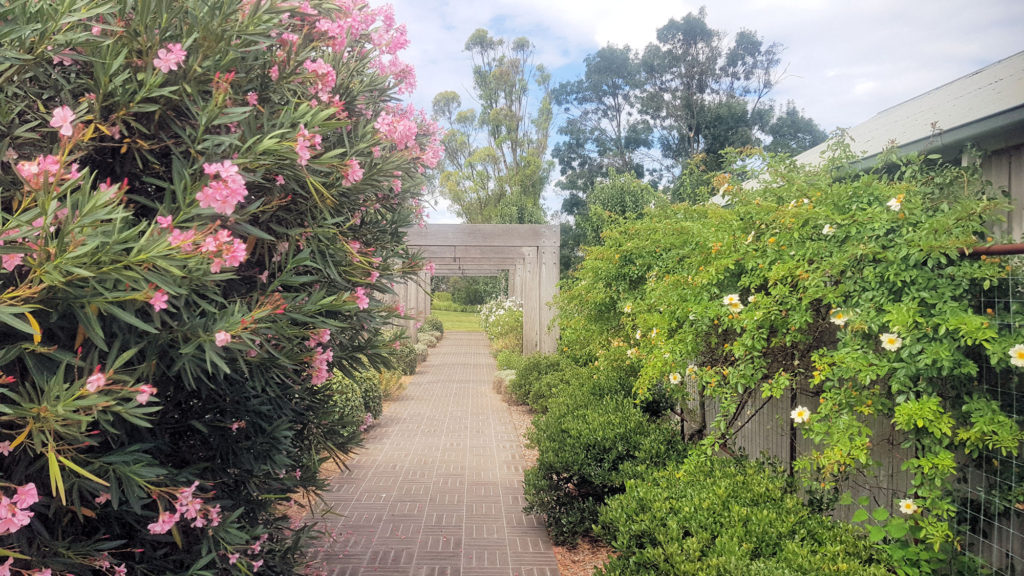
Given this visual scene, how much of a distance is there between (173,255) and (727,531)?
94.3 inches

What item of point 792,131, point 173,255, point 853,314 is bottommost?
point 853,314

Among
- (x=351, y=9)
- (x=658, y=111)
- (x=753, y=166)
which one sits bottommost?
(x=753, y=166)

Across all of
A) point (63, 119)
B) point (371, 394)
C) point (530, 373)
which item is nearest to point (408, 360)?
point (530, 373)

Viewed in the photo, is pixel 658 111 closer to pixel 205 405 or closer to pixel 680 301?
pixel 680 301

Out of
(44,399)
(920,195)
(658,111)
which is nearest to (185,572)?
(44,399)

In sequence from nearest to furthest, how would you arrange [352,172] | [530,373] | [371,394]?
[352,172]
[371,394]
[530,373]

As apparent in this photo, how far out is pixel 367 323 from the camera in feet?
9.46

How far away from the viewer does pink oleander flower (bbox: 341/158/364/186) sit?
2328 mm

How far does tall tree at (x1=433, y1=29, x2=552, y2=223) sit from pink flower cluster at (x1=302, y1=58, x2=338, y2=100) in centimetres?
2780

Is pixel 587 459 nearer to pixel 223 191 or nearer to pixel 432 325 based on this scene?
pixel 223 191

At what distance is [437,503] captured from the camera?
561 cm

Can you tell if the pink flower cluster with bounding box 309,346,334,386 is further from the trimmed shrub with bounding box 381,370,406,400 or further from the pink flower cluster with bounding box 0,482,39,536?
the trimmed shrub with bounding box 381,370,406,400

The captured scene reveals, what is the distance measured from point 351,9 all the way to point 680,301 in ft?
8.55

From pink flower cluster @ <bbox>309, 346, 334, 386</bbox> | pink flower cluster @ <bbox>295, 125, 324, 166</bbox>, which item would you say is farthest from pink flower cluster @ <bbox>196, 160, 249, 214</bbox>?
pink flower cluster @ <bbox>309, 346, 334, 386</bbox>
